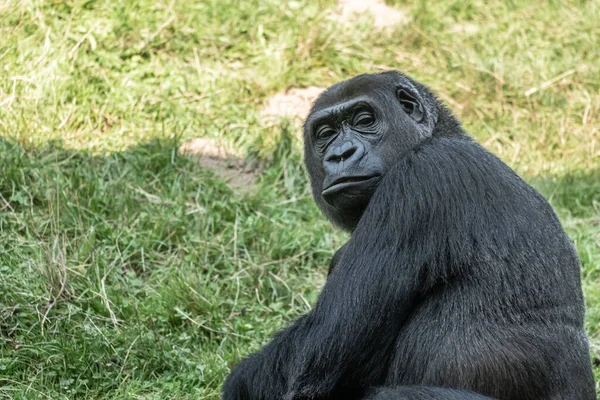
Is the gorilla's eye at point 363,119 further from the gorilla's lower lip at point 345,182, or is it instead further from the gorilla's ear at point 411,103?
the gorilla's lower lip at point 345,182

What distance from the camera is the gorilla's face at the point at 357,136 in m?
4.16

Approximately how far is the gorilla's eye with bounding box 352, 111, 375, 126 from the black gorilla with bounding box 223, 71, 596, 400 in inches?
20.0

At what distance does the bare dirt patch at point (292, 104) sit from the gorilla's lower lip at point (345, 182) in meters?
3.23

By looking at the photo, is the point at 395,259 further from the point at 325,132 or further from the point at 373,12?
the point at 373,12

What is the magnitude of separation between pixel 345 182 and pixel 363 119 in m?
0.43

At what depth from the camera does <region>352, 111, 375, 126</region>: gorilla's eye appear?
14.5ft

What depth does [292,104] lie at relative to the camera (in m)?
7.67

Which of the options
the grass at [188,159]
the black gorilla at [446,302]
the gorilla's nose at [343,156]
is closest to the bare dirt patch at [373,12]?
the grass at [188,159]

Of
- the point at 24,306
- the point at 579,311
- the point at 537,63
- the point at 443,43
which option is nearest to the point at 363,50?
the point at 443,43

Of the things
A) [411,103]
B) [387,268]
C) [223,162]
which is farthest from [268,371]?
[223,162]

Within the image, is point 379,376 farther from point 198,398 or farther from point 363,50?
point 363,50

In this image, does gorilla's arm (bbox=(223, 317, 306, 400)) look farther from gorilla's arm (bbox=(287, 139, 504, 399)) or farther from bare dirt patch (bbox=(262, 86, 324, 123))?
bare dirt patch (bbox=(262, 86, 324, 123))

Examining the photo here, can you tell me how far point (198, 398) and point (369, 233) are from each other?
149 cm

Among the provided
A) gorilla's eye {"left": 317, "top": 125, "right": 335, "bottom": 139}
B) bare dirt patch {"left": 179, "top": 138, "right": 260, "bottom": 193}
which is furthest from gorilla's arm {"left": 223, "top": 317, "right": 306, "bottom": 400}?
bare dirt patch {"left": 179, "top": 138, "right": 260, "bottom": 193}
